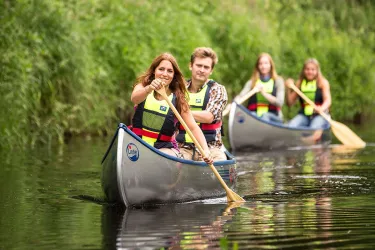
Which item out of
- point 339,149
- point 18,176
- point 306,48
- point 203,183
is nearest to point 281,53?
point 306,48

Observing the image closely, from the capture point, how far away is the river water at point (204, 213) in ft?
19.3

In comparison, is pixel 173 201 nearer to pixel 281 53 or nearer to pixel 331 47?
pixel 281 53

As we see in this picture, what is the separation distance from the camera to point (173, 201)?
25.7ft

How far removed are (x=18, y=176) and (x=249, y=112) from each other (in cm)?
438

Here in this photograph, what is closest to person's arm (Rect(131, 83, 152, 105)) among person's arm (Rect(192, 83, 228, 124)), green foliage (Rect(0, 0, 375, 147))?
person's arm (Rect(192, 83, 228, 124))

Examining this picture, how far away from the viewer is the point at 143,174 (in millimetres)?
7457

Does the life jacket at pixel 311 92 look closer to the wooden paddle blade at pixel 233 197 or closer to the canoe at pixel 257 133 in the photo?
the canoe at pixel 257 133

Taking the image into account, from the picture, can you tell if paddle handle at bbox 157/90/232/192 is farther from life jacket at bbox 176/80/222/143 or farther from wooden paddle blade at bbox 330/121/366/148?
wooden paddle blade at bbox 330/121/366/148

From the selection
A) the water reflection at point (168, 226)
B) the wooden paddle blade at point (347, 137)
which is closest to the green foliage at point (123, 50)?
the wooden paddle blade at point (347, 137)

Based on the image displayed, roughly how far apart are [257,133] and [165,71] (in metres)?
6.34

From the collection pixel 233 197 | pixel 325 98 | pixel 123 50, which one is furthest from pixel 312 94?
pixel 233 197

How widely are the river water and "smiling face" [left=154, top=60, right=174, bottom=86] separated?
97cm

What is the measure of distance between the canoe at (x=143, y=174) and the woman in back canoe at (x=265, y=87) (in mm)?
5659

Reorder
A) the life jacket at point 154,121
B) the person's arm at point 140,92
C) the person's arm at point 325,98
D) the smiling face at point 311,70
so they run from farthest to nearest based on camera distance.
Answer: the smiling face at point 311,70, the person's arm at point 325,98, the life jacket at point 154,121, the person's arm at point 140,92
